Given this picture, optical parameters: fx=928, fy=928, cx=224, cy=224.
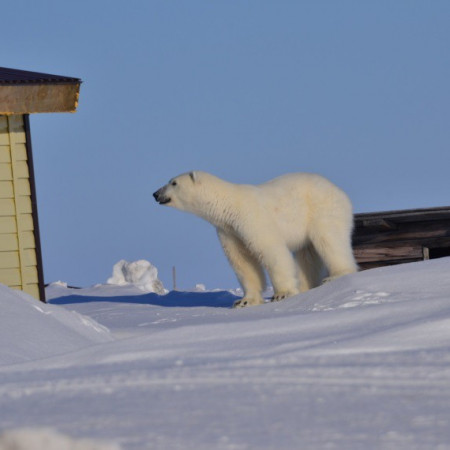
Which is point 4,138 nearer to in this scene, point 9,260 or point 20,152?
point 20,152

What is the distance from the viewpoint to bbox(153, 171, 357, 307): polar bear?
9.99m

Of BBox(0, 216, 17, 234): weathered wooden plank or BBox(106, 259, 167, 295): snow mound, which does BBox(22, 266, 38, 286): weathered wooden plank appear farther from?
BBox(106, 259, 167, 295): snow mound

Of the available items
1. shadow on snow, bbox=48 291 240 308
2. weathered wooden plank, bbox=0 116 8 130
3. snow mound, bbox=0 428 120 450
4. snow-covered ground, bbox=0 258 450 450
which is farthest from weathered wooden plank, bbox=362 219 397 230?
snow mound, bbox=0 428 120 450

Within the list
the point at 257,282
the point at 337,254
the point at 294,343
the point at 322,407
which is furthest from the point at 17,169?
the point at 322,407

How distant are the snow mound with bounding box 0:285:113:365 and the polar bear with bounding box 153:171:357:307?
2.94m

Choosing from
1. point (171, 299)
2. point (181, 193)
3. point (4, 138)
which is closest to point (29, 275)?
point (4, 138)

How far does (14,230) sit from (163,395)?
6.83m

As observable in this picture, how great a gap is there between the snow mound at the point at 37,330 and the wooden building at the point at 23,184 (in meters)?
2.75

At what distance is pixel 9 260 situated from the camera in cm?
1005

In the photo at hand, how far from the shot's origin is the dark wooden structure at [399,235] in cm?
1347

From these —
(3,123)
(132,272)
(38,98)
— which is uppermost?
(38,98)

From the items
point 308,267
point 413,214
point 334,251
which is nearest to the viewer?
point 334,251

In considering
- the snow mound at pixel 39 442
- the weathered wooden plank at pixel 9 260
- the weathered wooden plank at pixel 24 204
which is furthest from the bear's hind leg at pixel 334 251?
the snow mound at pixel 39 442

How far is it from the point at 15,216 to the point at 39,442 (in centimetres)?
781
